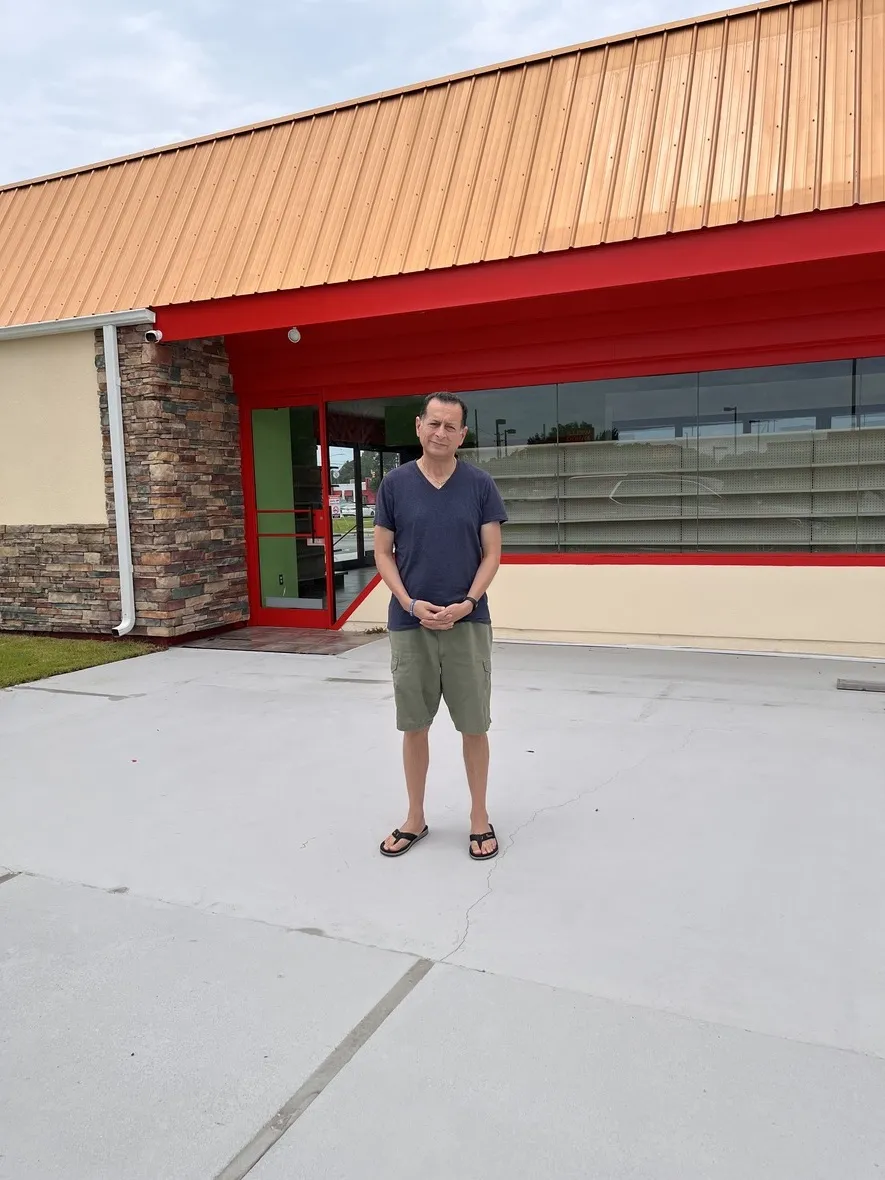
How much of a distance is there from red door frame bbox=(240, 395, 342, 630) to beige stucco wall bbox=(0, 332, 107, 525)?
148 cm

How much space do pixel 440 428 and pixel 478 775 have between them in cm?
139

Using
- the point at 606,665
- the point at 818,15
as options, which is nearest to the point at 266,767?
the point at 606,665

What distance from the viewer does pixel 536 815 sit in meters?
3.87

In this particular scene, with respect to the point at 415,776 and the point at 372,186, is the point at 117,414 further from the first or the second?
the point at 415,776

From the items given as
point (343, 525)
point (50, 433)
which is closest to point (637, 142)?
point (343, 525)

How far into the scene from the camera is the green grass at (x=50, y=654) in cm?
702

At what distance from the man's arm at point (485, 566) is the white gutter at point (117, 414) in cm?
553

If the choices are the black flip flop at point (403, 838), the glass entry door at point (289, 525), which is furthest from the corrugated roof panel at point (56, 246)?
the black flip flop at point (403, 838)

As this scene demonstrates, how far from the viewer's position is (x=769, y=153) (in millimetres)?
5914

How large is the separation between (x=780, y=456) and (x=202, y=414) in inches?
211

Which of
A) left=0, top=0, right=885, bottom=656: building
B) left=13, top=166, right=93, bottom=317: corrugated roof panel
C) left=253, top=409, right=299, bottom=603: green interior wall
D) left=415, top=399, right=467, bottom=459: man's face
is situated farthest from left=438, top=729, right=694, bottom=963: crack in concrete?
left=13, top=166, right=93, bottom=317: corrugated roof panel

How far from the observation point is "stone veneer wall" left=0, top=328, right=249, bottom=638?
26.0 feet

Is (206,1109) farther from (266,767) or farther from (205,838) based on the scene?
(266,767)

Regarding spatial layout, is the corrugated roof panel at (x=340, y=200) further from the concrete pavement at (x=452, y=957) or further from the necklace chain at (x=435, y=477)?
the necklace chain at (x=435, y=477)
